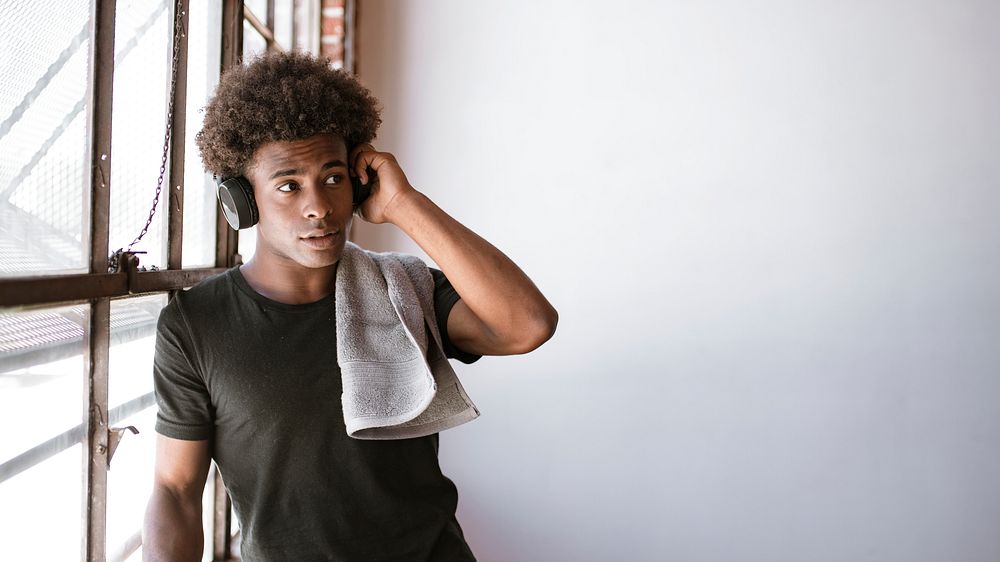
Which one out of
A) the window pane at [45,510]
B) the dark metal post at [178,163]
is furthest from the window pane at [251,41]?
the window pane at [45,510]

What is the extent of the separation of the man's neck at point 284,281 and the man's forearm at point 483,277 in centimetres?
20

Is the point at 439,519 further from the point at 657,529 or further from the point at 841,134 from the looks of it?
the point at 841,134

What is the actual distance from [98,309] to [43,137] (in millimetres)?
270

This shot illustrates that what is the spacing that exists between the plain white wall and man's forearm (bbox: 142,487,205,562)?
1463 millimetres

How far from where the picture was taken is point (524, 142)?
2562 millimetres

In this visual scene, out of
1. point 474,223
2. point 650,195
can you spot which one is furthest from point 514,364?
point 650,195

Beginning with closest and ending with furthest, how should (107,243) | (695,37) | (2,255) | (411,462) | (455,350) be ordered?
(2,255) < (107,243) < (411,462) < (455,350) < (695,37)

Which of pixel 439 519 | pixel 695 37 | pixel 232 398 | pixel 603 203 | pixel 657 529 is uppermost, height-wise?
pixel 695 37

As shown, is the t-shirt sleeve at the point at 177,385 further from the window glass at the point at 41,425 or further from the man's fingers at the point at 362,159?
the man's fingers at the point at 362,159

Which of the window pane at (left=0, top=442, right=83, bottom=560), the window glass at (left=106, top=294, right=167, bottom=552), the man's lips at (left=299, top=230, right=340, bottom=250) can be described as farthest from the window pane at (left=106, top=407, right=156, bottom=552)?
the man's lips at (left=299, top=230, right=340, bottom=250)

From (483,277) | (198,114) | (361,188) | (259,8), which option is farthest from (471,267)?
(259,8)

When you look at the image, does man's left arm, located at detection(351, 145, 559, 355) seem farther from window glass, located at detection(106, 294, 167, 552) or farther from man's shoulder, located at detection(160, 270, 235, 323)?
window glass, located at detection(106, 294, 167, 552)

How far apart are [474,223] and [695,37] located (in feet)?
3.24

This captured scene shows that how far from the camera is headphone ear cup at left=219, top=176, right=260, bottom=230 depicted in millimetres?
1236
